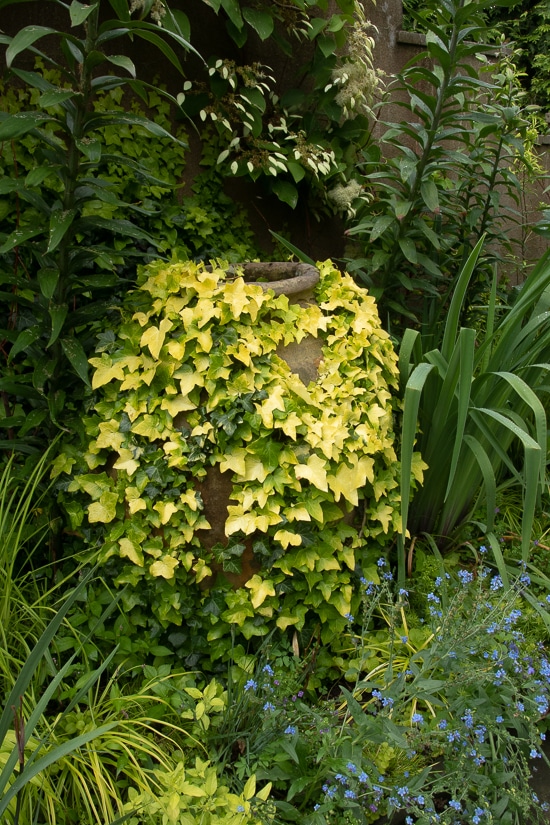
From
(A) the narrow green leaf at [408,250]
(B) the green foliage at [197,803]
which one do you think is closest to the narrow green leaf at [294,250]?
(A) the narrow green leaf at [408,250]

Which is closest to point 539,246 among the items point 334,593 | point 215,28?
point 215,28

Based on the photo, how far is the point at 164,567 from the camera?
1.84 m

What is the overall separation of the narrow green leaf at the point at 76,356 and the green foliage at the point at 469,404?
37.7 inches

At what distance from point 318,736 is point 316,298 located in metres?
1.37

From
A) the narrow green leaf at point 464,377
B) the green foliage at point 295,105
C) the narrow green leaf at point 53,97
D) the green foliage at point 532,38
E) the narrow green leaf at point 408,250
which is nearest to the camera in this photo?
the narrow green leaf at point 53,97

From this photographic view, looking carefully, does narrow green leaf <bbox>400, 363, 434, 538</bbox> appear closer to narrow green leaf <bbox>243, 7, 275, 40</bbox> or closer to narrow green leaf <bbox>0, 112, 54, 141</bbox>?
narrow green leaf <bbox>0, 112, 54, 141</bbox>

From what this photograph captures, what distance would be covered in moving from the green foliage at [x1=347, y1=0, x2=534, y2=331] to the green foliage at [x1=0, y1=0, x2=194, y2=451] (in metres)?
1.06

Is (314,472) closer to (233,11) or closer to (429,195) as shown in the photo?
(429,195)

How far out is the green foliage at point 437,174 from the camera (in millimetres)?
2465

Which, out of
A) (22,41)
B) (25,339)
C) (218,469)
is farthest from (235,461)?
(22,41)

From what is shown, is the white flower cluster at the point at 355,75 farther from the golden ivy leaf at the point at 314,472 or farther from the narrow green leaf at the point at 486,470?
the golden ivy leaf at the point at 314,472

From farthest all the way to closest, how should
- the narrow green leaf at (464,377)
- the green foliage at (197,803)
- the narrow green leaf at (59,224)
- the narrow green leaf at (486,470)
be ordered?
the narrow green leaf at (486,470) → the narrow green leaf at (464,377) → the narrow green leaf at (59,224) → the green foliage at (197,803)

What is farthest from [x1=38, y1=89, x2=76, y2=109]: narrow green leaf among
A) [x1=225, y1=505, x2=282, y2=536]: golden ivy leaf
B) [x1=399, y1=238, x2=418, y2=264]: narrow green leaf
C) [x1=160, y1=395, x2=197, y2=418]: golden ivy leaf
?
[x1=399, y1=238, x2=418, y2=264]: narrow green leaf

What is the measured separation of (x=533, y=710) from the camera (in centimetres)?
162
